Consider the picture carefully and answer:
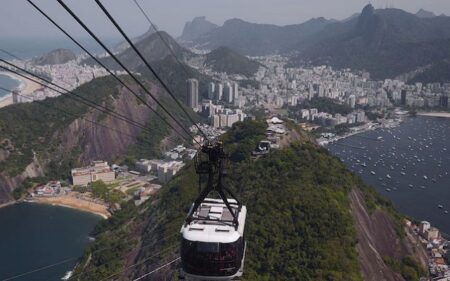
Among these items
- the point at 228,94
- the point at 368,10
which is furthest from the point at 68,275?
the point at 368,10

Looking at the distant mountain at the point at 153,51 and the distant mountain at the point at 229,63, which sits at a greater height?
the distant mountain at the point at 153,51

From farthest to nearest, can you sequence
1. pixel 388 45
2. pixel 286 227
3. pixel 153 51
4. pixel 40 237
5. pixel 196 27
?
1. pixel 196 27
2. pixel 388 45
3. pixel 153 51
4. pixel 40 237
5. pixel 286 227

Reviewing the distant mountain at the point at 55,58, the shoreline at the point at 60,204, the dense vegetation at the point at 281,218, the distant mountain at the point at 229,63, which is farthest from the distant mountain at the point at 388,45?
the dense vegetation at the point at 281,218

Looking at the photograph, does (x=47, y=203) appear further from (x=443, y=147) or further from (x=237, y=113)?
(x=443, y=147)

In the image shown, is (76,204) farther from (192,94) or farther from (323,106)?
(323,106)

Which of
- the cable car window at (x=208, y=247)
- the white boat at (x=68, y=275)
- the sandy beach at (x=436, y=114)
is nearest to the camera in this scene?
the cable car window at (x=208, y=247)

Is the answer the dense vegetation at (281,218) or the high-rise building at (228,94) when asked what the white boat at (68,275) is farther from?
the high-rise building at (228,94)
